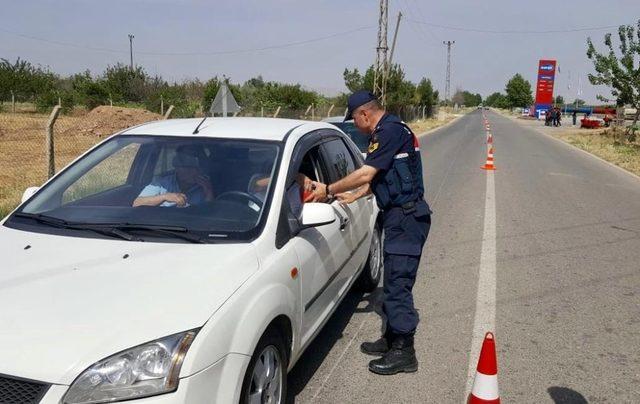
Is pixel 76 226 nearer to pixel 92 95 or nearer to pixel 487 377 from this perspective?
pixel 487 377

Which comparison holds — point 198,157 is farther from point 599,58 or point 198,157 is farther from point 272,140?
point 599,58

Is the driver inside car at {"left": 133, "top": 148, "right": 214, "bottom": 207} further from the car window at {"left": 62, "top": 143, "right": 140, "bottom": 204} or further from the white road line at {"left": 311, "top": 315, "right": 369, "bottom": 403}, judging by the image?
the white road line at {"left": 311, "top": 315, "right": 369, "bottom": 403}

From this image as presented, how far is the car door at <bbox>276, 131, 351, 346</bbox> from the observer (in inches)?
127

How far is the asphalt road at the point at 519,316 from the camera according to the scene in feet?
11.9

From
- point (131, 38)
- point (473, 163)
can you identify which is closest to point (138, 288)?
point (473, 163)

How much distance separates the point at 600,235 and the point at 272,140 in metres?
6.04

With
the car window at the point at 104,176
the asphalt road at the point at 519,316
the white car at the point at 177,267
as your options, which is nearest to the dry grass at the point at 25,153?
the car window at the point at 104,176

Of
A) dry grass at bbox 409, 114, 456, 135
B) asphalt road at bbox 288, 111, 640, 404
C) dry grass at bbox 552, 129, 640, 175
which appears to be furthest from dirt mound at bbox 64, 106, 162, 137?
asphalt road at bbox 288, 111, 640, 404

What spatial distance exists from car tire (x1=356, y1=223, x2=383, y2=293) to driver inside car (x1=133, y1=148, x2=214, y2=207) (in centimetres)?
207

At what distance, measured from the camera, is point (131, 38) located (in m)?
96.6

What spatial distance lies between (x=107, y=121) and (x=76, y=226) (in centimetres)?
2588

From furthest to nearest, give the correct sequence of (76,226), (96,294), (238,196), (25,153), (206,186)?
(25,153) < (206,186) < (238,196) < (76,226) < (96,294)

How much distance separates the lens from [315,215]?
3.25 meters

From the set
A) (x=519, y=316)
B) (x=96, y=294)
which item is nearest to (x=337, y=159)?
(x=519, y=316)
